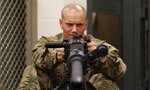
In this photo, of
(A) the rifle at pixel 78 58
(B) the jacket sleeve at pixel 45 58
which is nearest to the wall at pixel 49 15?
(B) the jacket sleeve at pixel 45 58

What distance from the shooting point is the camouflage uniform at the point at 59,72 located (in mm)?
1425

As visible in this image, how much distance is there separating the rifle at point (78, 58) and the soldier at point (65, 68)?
0.27 m

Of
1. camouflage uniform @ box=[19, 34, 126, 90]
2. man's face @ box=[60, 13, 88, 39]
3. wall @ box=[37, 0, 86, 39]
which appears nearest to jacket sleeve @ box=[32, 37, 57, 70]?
camouflage uniform @ box=[19, 34, 126, 90]

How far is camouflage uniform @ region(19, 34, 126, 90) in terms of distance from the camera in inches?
56.1

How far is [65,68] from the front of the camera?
1563 mm

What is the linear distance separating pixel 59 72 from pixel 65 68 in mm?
55

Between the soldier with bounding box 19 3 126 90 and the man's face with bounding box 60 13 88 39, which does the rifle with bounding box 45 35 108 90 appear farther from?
the man's face with bounding box 60 13 88 39

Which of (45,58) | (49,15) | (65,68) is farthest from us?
(49,15)

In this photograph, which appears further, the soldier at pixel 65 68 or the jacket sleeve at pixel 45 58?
the soldier at pixel 65 68

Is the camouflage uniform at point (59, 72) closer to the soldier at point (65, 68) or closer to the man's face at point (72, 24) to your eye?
the soldier at point (65, 68)

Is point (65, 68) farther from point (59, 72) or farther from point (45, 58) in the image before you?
point (45, 58)

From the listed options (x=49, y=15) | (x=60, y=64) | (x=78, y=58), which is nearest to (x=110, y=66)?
(x=60, y=64)

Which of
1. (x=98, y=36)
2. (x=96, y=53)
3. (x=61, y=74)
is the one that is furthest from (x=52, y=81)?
(x=98, y=36)

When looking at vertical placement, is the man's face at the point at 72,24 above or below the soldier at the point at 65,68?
above
